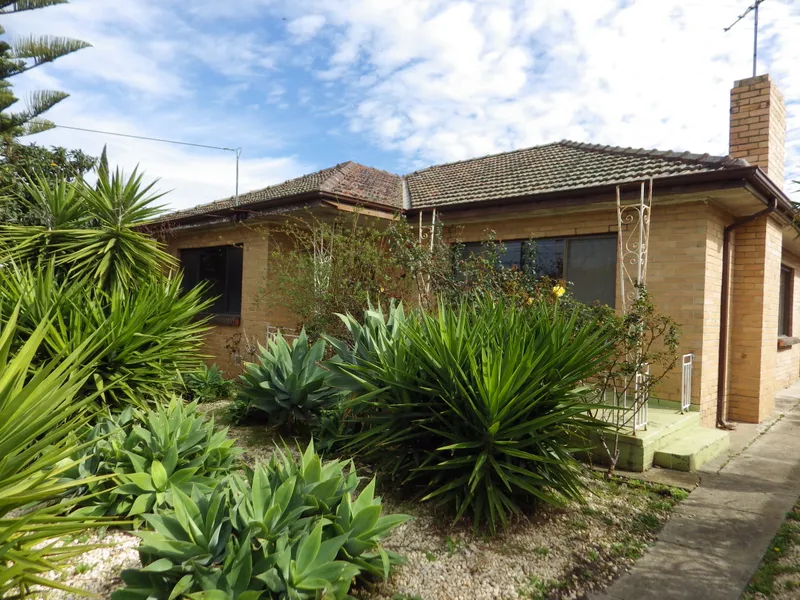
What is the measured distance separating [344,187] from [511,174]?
134 inches

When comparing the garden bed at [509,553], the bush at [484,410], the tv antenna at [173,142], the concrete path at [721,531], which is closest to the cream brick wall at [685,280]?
the concrete path at [721,531]

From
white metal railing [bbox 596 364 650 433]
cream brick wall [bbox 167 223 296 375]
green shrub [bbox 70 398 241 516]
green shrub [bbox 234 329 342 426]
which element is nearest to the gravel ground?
green shrub [bbox 70 398 241 516]

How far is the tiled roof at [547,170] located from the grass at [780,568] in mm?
4441

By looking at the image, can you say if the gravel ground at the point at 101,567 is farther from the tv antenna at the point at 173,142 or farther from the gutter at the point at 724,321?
the tv antenna at the point at 173,142

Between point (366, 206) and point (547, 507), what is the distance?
6063 mm

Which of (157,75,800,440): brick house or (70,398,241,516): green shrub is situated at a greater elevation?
(157,75,800,440): brick house

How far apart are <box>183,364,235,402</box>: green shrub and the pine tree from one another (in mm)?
8971

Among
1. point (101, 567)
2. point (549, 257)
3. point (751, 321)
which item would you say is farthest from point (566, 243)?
point (101, 567)

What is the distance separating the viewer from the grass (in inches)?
116

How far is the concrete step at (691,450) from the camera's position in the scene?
511cm

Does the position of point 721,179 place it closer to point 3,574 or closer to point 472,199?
point 472,199

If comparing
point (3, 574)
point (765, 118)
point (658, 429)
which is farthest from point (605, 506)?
point (765, 118)

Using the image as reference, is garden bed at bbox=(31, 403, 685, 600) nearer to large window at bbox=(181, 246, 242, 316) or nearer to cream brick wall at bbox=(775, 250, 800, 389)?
large window at bbox=(181, 246, 242, 316)

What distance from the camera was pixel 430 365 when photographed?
386 cm
